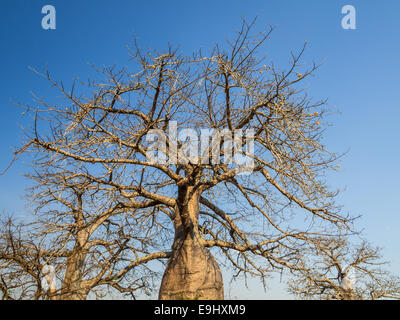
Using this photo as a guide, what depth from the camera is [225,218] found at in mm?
6059

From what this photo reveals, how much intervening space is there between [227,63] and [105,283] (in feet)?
12.2

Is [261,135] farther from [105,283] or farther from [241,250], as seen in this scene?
[105,283]

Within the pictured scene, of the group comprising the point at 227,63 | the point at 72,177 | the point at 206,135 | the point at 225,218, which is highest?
the point at 227,63

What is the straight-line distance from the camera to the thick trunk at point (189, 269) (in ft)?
15.7

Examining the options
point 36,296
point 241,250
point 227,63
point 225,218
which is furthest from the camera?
point 225,218

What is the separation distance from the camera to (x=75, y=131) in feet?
15.0

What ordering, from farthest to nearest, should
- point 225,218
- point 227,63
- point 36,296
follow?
point 225,218 < point 227,63 < point 36,296

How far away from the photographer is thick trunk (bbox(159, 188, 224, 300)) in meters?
4.80

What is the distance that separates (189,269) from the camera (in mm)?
4906
